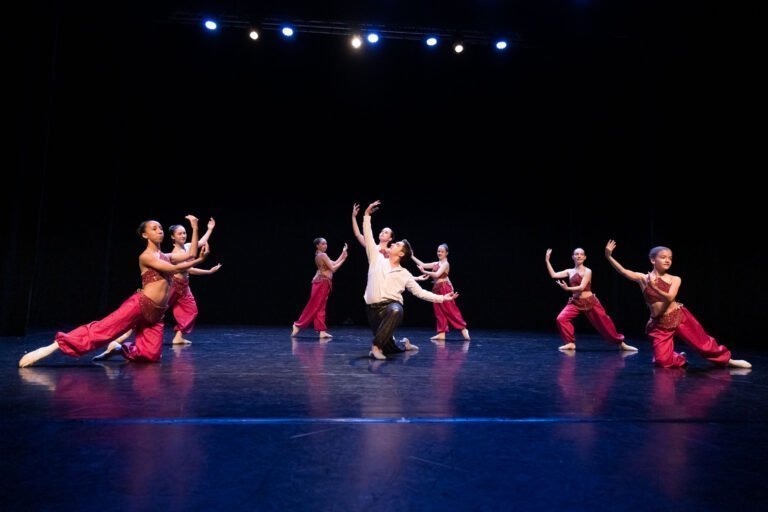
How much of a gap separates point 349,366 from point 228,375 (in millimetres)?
905

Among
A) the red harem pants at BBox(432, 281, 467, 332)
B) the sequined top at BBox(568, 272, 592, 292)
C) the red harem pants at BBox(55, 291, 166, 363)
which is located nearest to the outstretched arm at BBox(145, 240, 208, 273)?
the red harem pants at BBox(55, 291, 166, 363)

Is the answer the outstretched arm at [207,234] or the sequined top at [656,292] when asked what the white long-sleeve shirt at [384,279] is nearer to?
the outstretched arm at [207,234]

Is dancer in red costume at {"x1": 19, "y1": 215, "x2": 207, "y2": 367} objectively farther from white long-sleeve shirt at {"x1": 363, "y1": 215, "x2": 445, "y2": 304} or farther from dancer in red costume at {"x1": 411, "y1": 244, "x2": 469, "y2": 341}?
dancer in red costume at {"x1": 411, "y1": 244, "x2": 469, "y2": 341}

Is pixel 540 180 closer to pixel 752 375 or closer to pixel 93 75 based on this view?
pixel 752 375

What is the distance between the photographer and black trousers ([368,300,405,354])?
4105 mm

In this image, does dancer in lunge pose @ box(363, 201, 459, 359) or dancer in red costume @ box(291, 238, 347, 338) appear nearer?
dancer in lunge pose @ box(363, 201, 459, 359)

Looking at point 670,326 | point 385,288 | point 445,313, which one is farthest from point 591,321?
point 385,288

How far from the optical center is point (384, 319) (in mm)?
4133

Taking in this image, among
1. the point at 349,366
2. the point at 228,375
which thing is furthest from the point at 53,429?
the point at 349,366

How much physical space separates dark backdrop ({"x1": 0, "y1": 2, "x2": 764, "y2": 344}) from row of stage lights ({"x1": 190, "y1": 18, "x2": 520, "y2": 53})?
228mm

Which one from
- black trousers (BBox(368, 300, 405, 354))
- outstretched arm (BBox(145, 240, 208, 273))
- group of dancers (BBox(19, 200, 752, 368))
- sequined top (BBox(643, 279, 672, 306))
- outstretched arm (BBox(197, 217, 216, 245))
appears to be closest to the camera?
group of dancers (BBox(19, 200, 752, 368))

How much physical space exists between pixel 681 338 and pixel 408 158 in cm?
512

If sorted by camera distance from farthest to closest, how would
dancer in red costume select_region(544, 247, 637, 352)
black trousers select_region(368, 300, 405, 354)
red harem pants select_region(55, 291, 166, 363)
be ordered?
dancer in red costume select_region(544, 247, 637, 352) < black trousers select_region(368, 300, 405, 354) < red harem pants select_region(55, 291, 166, 363)

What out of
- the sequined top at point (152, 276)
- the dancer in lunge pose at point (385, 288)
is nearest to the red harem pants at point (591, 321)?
the dancer in lunge pose at point (385, 288)
